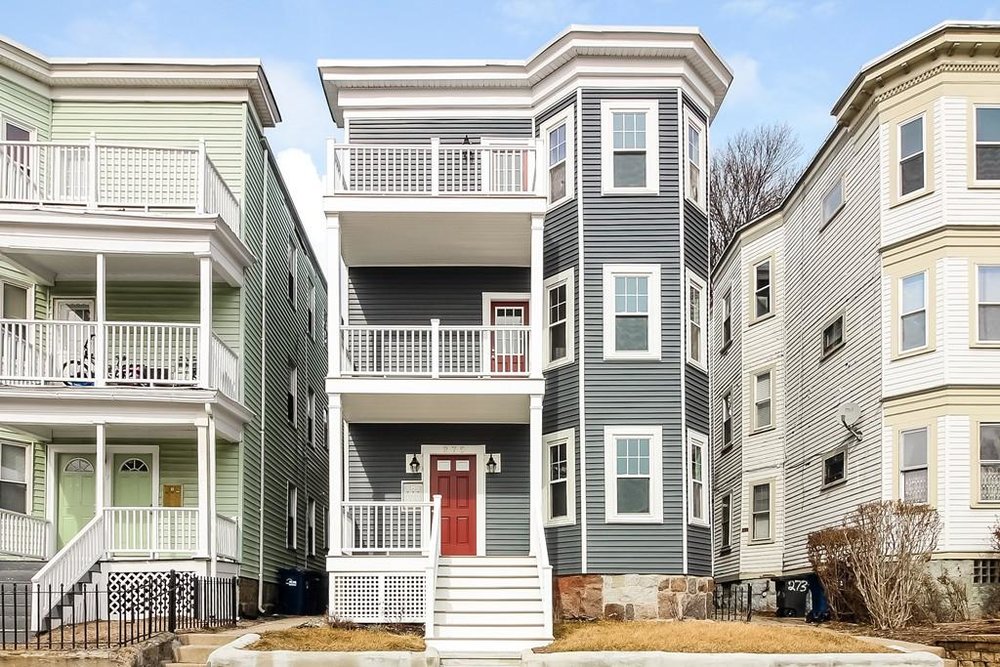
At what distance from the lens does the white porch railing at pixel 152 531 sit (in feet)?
70.1

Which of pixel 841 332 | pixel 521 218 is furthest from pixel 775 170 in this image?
pixel 521 218

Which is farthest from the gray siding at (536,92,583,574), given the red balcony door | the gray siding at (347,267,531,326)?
the gray siding at (347,267,531,326)

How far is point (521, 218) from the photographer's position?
22.6 metres

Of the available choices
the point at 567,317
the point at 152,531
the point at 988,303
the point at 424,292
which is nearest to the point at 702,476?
the point at 567,317

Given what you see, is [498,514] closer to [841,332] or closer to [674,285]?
[674,285]

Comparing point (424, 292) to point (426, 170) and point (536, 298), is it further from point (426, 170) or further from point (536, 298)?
point (536, 298)

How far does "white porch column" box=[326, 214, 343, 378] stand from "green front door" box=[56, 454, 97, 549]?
5.48 meters

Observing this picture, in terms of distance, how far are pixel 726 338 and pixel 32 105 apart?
19.4 m

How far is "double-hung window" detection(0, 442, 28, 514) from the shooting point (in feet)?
75.1

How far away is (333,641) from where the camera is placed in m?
17.2

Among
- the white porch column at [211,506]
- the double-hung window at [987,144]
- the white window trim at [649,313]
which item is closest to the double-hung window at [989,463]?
the double-hung window at [987,144]

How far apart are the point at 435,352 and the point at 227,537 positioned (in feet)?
17.1

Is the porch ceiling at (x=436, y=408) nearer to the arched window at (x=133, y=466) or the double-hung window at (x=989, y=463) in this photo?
the arched window at (x=133, y=466)

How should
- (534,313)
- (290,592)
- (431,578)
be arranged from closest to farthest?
1. (431,578)
2. (534,313)
3. (290,592)
